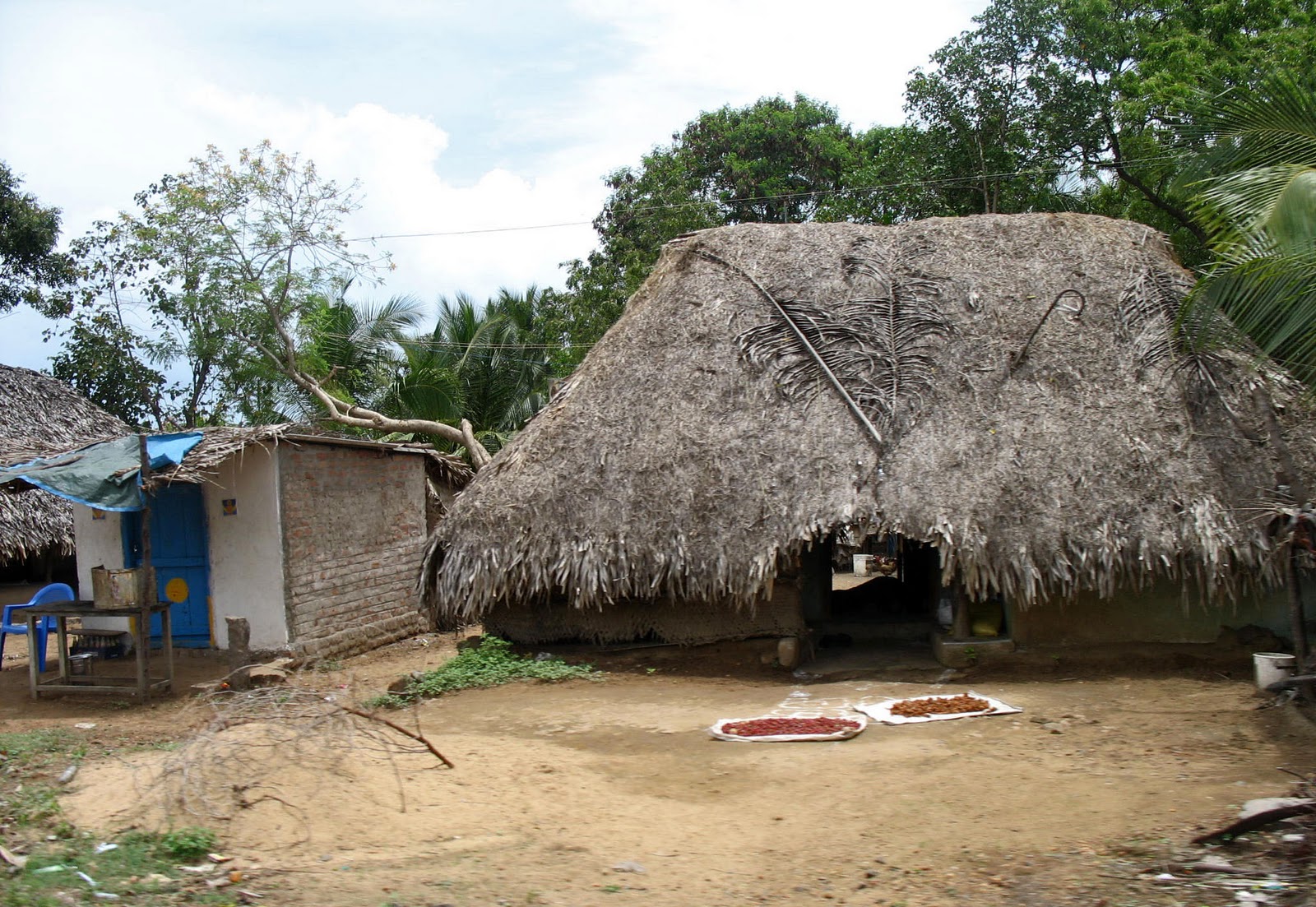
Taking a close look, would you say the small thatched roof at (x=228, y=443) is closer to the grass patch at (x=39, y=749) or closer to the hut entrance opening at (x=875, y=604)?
the grass patch at (x=39, y=749)

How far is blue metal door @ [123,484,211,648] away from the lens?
10867 mm

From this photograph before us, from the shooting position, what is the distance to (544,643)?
10.1 meters

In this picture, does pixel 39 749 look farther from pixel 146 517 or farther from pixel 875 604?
pixel 875 604

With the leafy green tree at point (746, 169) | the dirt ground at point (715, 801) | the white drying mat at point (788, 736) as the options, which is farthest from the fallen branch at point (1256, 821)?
the leafy green tree at point (746, 169)

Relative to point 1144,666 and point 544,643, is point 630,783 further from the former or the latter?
point 1144,666

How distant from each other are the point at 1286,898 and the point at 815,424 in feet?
19.9

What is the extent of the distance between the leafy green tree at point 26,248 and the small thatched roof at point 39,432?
5.72 feet

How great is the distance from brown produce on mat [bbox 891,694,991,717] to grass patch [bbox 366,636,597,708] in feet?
9.49

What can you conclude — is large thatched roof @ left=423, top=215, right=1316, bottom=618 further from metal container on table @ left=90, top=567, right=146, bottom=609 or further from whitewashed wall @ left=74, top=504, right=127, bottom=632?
whitewashed wall @ left=74, top=504, right=127, bottom=632

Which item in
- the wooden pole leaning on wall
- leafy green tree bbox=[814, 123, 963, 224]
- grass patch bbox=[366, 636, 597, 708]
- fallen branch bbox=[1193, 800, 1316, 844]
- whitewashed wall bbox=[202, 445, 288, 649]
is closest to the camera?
fallen branch bbox=[1193, 800, 1316, 844]

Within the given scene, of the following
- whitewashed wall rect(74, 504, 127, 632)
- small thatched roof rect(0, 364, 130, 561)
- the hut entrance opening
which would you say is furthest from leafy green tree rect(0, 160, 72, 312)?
the hut entrance opening

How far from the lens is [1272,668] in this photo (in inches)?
301

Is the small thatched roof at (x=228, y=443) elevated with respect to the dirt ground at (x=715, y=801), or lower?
elevated

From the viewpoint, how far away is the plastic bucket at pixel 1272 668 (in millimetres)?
7578
